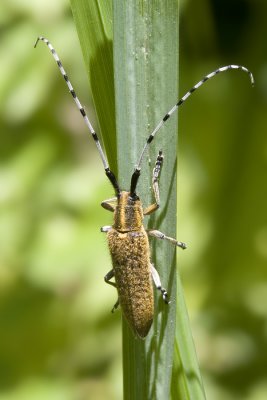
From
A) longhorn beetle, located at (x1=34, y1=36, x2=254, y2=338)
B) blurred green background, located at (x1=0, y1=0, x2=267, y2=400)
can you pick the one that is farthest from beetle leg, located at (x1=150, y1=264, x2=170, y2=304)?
blurred green background, located at (x1=0, y1=0, x2=267, y2=400)

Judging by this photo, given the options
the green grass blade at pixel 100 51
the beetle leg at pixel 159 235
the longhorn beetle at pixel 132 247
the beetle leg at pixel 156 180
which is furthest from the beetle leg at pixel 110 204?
the green grass blade at pixel 100 51

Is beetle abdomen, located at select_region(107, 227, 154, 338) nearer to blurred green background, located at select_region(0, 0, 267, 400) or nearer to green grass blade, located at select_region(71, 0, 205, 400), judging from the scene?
green grass blade, located at select_region(71, 0, 205, 400)

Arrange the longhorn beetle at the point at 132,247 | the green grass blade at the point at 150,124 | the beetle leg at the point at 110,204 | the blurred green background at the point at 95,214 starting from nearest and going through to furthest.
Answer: the green grass blade at the point at 150,124 < the longhorn beetle at the point at 132,247 < the beetle leg at the point at 110,204 < the blurred green background at the point at 95,214

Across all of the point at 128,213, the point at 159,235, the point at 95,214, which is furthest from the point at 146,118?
the point at 95,214

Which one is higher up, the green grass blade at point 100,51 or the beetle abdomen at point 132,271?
the green grass blade at point 100,51

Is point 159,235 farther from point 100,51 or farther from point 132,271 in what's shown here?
point 100,51

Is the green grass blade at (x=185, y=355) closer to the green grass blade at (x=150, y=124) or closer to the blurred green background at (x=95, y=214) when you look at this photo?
the green grass blade at (x=150, y=124)
